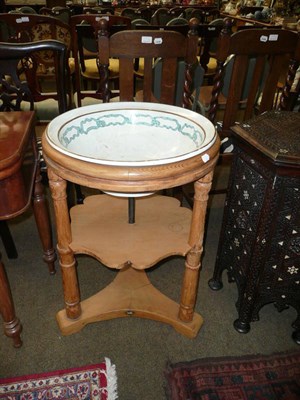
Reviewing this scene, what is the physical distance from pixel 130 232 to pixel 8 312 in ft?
1.53

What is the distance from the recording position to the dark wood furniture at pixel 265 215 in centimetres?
91

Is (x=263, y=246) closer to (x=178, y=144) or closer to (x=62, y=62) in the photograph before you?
(x=178, y=144)

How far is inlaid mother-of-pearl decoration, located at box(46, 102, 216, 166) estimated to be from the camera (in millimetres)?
933

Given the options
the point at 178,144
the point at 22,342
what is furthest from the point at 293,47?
the point at 22,342

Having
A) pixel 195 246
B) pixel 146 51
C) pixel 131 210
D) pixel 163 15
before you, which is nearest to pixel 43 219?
pixel 131 210

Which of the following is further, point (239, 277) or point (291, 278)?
point (239, 277)

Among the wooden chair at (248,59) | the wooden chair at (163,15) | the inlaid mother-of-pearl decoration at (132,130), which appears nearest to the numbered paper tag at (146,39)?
the wooden chair at (248,59)

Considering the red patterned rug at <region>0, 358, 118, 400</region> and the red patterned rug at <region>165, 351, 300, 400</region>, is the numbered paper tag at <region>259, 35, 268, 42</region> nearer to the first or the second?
the red patterned rug at <region>165, 351, 300, 400</region>

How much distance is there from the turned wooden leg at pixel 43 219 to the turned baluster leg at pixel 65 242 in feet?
1.00

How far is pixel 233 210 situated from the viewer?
1.17 m

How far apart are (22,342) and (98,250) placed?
0.50 m

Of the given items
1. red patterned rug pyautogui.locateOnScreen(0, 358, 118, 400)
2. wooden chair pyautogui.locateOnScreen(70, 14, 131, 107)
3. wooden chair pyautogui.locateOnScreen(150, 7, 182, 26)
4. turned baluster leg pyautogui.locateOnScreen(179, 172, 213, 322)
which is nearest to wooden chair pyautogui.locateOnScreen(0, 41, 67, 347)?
red patterned rug pyautogui.locateOnScreen(0, 358, 118, 400)

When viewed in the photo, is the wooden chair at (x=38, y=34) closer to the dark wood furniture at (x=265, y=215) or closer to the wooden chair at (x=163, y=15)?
the dark wood furniture at (x=265, y=215)

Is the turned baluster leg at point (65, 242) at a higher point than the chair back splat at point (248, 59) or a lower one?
lower
